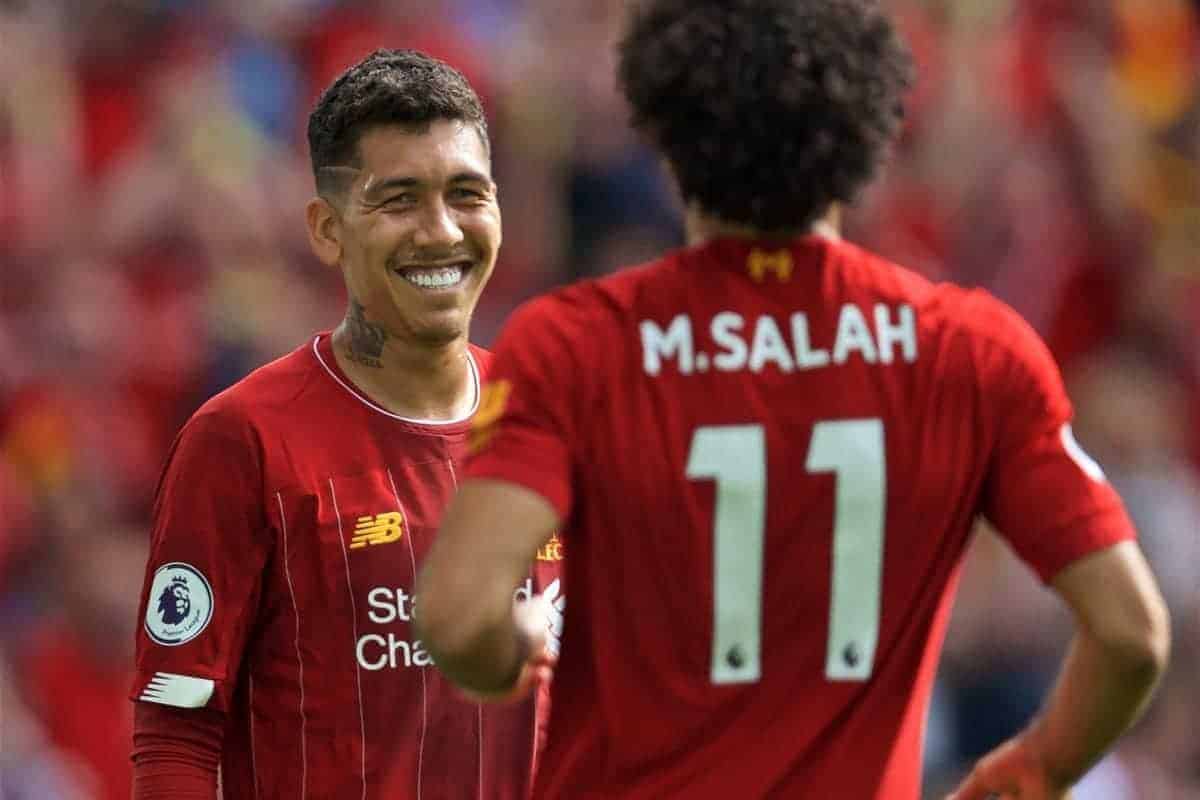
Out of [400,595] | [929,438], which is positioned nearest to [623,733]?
[929,438]

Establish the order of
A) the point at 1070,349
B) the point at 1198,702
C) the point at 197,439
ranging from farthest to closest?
the point at 1070,349, the point at 1198,702, the point at 197,439

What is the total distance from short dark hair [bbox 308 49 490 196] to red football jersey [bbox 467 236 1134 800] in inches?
47.7

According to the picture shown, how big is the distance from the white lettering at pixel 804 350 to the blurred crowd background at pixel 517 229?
4658 mm

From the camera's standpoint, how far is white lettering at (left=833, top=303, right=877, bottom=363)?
9.46 ft

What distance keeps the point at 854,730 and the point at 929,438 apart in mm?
411

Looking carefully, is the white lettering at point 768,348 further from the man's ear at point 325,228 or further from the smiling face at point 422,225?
the man's ear at point 325,228

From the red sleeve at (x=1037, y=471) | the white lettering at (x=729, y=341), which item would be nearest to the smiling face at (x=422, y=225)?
the white lettering at (x=729, y=341)

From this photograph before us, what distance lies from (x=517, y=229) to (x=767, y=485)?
5.78 m

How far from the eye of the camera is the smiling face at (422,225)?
4.03m

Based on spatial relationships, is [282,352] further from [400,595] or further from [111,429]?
[400,595]

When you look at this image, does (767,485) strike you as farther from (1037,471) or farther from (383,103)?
(383,103)

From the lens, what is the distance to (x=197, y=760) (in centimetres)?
385

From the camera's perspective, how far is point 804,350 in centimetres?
288

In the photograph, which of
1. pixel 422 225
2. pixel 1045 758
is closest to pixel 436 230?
pixel 422 225
